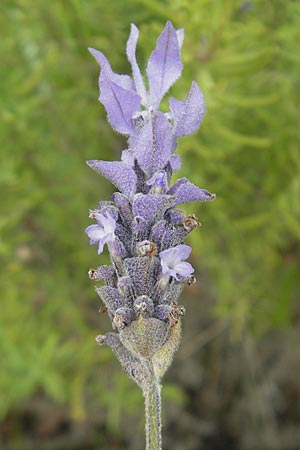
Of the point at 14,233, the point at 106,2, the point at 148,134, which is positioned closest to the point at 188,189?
the point at 148,134

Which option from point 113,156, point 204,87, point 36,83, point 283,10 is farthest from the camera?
point 113,156

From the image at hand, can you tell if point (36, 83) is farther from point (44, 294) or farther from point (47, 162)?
point (44, 294)

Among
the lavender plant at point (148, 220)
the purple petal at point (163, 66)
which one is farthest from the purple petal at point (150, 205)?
the purple petal at point (163, 66)

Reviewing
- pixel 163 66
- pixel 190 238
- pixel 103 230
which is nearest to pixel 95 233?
pixel 103 230

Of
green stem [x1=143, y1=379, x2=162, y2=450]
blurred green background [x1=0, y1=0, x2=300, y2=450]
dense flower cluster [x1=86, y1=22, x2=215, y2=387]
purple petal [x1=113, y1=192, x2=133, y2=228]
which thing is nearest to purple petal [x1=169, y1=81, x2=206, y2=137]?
dense flower cluster [x1=86, y1=22, x2=215, y2=387]

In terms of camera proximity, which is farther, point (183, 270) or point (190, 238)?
point (190, 238)

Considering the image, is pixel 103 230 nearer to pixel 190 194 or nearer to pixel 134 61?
pixel 190 194

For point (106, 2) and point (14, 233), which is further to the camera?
point (14, 233)
